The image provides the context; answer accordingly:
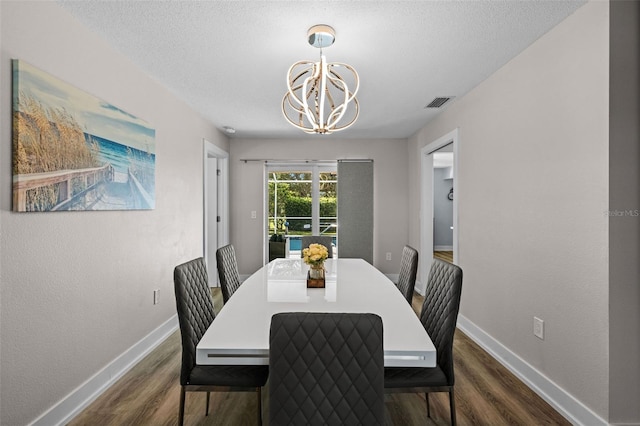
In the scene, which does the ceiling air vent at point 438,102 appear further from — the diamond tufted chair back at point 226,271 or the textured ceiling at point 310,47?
the diamond tufted chair back at point 226,271

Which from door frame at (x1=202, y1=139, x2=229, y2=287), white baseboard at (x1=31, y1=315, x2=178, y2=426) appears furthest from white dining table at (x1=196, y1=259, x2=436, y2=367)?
door frame at (x1=202, y1=139, x2=229, y2=287)

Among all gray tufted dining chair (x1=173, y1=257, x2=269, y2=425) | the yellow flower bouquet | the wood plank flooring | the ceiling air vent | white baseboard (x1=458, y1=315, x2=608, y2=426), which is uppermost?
the ceiling air vent

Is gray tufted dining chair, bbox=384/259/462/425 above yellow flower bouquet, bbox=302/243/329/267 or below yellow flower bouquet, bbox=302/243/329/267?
below

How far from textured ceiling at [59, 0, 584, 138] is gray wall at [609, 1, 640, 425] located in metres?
0.39

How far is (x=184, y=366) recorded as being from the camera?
165cm

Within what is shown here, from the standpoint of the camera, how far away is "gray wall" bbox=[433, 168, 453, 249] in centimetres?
983

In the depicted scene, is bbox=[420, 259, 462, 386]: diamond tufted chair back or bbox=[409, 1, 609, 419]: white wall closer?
bbox=[420, 259, 462, 386]: diamond tufted chair back

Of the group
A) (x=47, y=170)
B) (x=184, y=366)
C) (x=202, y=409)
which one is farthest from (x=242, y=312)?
(x=47, y=170)

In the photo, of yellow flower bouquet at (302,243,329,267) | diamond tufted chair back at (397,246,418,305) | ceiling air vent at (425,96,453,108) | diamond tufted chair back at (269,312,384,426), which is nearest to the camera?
diamond tufted chair back at (269,312,384,426)

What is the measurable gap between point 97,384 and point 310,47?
2.68m

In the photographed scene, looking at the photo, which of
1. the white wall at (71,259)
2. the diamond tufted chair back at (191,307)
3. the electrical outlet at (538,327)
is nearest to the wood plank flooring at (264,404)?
the white wall at (71,259)

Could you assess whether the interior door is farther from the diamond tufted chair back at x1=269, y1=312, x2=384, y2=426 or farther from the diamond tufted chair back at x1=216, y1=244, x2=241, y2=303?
the diamond tufted chair back at x1=269, y1=312, x2=384, y2=426

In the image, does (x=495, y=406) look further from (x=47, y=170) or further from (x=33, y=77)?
(x=33, y=77)

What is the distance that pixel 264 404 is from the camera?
6.92ft
